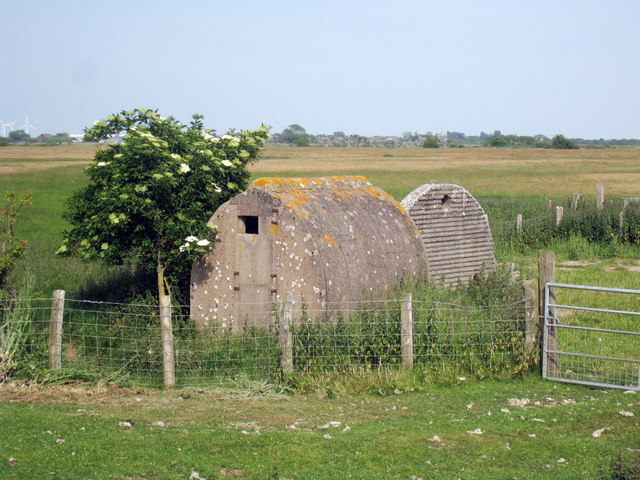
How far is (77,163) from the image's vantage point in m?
67.0

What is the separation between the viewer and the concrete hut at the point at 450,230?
1534cm

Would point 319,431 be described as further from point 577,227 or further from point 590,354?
point 577,227

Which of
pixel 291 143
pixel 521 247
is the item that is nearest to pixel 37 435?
pixel 521 247

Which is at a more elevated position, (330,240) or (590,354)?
(330,240)

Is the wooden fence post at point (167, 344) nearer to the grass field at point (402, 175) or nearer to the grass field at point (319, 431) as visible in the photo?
the grass field at point (319, 431)

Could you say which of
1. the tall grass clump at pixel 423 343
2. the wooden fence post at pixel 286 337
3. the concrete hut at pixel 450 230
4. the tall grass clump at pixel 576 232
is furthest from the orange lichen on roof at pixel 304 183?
the tall grass clump at pixel 576 232

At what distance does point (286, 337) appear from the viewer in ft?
32.3

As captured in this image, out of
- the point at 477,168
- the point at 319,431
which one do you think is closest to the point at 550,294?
the point at 319,431

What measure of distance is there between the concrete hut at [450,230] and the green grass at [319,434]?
606 centimetres

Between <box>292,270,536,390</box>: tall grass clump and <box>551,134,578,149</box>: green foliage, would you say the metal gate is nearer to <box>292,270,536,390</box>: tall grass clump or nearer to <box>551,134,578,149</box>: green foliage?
<box>292,270,536,390</box>: tall grass clump

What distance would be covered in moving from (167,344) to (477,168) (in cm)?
6611

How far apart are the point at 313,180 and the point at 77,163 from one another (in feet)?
191

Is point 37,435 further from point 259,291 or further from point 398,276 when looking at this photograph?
point 398,276

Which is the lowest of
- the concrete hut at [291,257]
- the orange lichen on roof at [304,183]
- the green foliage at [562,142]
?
the concrete hut at [291,257]
